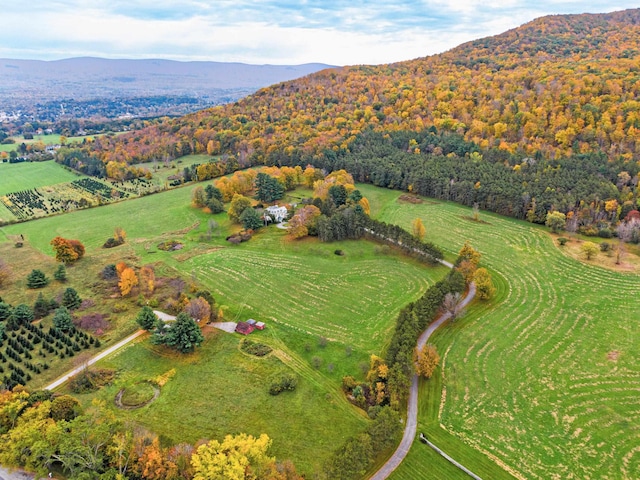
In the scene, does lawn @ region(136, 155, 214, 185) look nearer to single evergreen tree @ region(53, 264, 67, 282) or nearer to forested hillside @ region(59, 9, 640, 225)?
forested hillside @ region(59, 9, 640, 225)

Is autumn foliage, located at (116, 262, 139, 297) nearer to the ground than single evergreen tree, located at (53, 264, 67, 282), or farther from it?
farther from it

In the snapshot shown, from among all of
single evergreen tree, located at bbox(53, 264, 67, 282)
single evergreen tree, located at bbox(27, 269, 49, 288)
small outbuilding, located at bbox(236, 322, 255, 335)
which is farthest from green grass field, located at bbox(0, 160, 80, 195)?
small outbuilding, located at bbox(236, 322, 255, 335)

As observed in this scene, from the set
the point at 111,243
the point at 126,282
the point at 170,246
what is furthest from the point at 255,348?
the point at 111,243

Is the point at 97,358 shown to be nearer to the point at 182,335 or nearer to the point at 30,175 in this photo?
the point at 182,335

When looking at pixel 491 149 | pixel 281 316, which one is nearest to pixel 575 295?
pixel 281 316

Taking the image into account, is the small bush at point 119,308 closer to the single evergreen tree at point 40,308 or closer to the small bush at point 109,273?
the single evergreen tree at point 40,308
